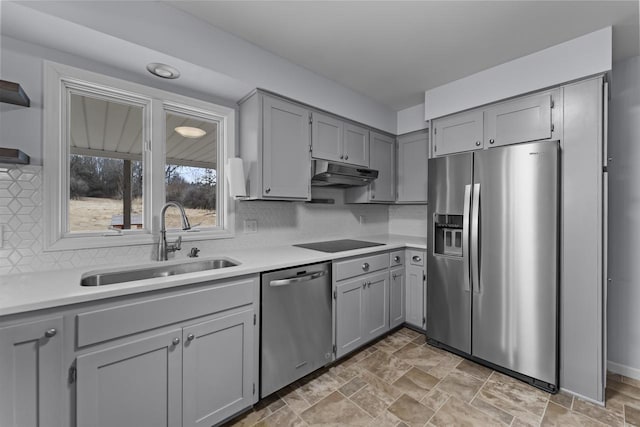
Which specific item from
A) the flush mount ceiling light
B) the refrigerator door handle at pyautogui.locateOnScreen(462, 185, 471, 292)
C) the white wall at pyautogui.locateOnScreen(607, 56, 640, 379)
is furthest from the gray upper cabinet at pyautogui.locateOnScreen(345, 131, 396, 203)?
the flush mount ceiling light

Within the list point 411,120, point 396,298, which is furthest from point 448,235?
point 411,120

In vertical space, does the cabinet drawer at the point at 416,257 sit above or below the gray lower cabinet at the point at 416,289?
above

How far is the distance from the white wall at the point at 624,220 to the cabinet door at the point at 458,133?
1.02 meters

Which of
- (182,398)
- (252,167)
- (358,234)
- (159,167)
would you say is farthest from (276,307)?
(358,234)

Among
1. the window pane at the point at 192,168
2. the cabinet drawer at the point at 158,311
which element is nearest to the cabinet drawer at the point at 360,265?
the cabinet drawer at the point at 158,311

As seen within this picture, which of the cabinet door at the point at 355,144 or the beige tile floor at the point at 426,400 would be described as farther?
the cabinet door at the point at 355,144

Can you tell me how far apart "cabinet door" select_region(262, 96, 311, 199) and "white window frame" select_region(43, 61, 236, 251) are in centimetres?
37

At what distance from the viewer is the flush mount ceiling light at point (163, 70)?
1728 millimetres

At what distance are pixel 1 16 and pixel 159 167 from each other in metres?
0.99

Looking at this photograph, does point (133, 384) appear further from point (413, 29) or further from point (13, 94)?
point (413, 29)

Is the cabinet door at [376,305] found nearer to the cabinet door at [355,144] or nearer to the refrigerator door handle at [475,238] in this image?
the refrigerator door handle at [475,238]

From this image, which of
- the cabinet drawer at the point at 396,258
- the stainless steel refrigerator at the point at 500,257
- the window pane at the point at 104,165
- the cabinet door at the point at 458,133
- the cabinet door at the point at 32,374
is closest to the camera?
the cabinet door at the point at 32,374

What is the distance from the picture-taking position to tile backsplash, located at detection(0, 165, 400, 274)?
1.46 m

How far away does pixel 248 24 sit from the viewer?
180 cm
